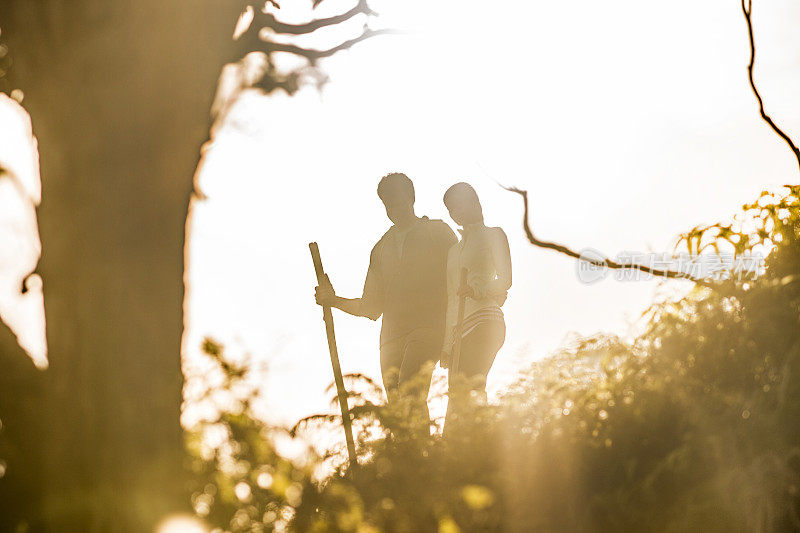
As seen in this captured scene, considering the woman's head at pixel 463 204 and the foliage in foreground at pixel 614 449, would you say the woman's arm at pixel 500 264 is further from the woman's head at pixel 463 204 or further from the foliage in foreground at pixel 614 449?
the foliage in foreground at pixel 614 449

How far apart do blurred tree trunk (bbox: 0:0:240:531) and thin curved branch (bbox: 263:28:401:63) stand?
560mm

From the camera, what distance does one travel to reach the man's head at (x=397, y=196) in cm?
711

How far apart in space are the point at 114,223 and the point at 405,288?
370 centimetres

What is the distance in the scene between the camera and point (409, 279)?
707cm

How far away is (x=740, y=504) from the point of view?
3248 millimetres

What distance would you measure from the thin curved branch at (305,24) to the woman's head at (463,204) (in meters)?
2.47

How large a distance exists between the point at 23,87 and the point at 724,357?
325 cm

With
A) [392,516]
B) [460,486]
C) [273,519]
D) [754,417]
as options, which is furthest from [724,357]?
[273,519]

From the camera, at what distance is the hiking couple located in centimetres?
673

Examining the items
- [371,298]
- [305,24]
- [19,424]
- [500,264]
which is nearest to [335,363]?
[371,298]

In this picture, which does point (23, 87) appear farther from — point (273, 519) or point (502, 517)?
point (502, 517)

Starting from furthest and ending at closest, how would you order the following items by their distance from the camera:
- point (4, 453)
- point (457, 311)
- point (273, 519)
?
point (457, 311), point (273, 519), point (4, 453)

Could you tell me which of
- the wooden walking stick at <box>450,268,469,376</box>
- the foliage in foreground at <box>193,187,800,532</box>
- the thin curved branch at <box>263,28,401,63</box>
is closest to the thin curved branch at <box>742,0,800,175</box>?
the foliage in foreground at <box>193,187,800,532</box>

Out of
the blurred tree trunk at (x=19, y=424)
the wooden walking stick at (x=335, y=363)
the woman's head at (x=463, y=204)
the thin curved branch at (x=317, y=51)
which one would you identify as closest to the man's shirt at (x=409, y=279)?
the woman's head at (x=463, y=204)
